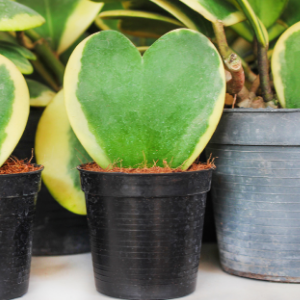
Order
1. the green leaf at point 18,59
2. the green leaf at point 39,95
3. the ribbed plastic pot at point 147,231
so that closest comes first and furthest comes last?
the ribbed plastic pot at point 147,231 → the green leaf at point 18,59 → the green leaf at point 39,95

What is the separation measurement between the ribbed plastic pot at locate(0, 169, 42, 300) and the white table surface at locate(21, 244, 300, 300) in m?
0.04

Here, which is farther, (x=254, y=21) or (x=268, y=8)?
(x=268, y=8)

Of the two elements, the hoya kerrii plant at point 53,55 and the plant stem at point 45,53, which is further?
the plant stem at point 45,53

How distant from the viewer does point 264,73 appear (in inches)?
31.1

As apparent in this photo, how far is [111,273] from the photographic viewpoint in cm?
67

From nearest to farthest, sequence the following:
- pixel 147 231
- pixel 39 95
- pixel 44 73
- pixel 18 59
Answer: pixel 147 231
pixel 18 59
pixel 39 95
pixel 44 73

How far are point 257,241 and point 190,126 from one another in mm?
260

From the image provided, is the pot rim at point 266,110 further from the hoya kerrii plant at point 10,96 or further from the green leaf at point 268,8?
the hoya kerrii plant at point 10,96

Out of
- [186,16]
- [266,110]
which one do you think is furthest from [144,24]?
[266,110]

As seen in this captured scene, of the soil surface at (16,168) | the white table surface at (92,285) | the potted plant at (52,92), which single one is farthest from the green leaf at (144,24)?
the white table surface at (92,285)

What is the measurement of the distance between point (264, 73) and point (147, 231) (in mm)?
399

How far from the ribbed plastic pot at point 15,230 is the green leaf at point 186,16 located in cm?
40

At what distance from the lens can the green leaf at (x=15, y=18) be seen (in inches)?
26.8

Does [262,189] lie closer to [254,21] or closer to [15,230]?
[254,21]
